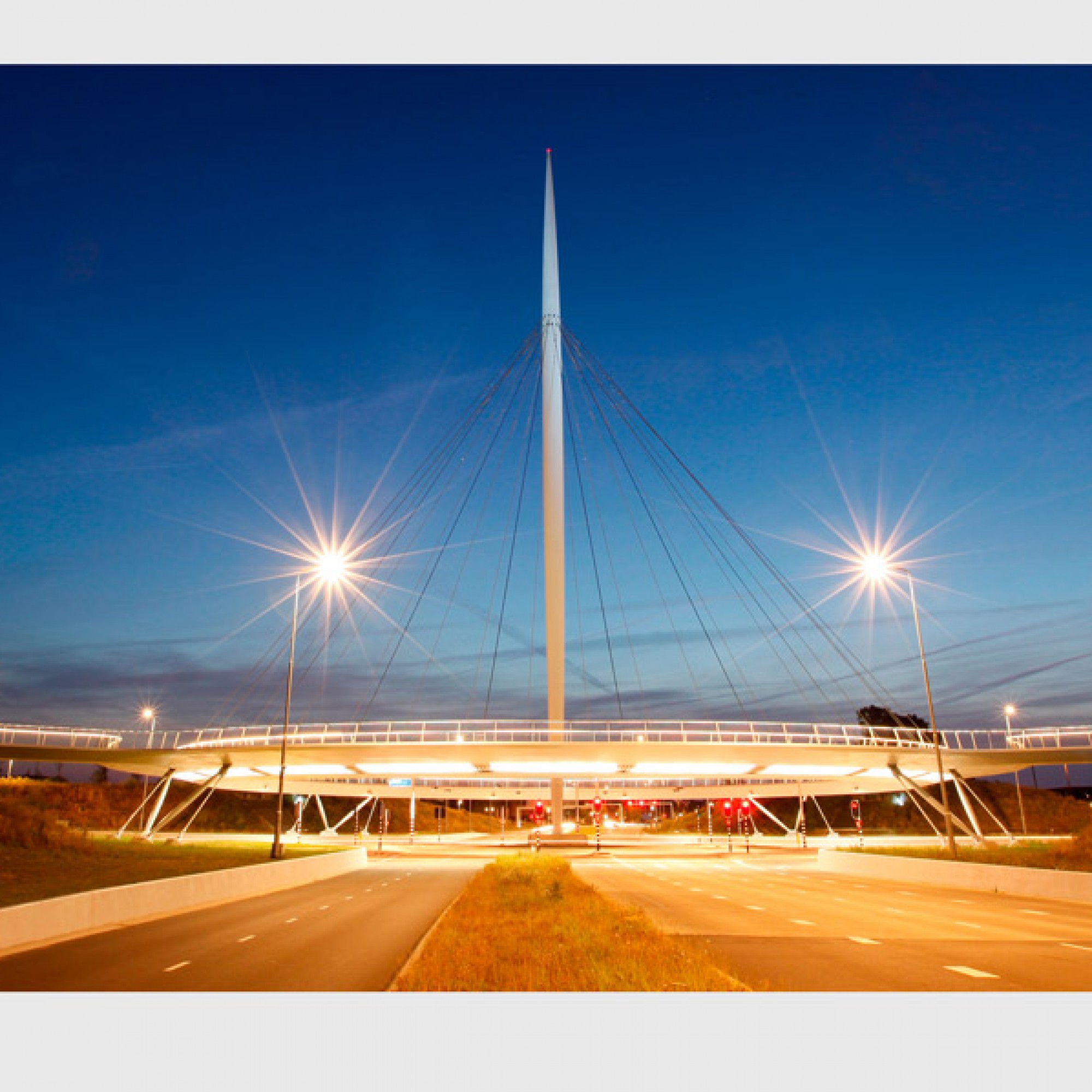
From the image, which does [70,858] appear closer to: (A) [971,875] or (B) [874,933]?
(B) [874,933]

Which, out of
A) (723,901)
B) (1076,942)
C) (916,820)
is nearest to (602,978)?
(1076,942)

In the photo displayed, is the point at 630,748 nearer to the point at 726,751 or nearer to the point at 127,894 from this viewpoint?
the point at 726,751

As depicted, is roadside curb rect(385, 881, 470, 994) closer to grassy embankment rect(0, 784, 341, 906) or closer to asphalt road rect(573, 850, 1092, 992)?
asphalt road rect(573, 850, 1092, 992)

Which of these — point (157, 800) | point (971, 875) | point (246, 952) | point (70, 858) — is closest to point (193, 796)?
point (157, 800)

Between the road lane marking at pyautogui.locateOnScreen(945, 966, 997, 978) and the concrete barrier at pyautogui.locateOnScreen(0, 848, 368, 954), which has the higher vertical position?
the concrete barrier at pyautogui.locateOnScreen(0, 848, 368, 954)

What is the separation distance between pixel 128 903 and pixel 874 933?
49.3 ft

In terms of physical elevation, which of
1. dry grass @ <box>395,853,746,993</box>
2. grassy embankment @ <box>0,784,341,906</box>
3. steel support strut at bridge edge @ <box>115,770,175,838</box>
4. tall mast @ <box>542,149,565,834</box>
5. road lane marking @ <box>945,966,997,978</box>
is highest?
tall mast @ <box>542,149,565,834</box>

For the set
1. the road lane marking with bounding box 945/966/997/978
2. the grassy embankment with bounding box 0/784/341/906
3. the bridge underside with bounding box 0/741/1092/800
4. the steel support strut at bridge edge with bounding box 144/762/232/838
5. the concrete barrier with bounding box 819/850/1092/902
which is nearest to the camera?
the road lane marking with bounding box 945/966/997/978

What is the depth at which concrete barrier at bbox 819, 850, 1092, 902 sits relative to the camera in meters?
24.3

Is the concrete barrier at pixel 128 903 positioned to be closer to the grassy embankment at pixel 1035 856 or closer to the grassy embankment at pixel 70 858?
the grassy embankment at pixel 70 858

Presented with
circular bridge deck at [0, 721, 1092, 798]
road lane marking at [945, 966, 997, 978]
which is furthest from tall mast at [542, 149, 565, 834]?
road lane marking at [945, 966, 997, 978]

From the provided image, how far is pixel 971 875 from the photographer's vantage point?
95.2ft

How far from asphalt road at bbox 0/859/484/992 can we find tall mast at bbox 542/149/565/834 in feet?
85.2

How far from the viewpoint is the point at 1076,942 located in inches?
575
